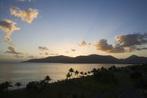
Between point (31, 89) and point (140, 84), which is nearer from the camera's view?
point (140, 84)

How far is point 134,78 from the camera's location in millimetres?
36656

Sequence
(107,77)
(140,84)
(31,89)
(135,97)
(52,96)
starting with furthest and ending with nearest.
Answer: (107,77), (31,89), (140,84), (52,96), (135,97)

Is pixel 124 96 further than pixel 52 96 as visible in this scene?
No

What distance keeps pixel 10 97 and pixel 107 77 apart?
14658mm

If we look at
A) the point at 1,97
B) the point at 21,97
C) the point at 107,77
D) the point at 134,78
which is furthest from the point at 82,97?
the point at 134,78

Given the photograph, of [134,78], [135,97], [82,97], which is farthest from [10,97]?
[134,78]

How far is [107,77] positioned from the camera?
34688 millimetres

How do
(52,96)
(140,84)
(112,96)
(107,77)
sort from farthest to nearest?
1. (107,77)
2. (140,84)
3. (52,96)
4. (112,96)

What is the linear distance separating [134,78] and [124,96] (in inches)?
648

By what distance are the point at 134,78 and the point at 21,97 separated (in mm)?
18450

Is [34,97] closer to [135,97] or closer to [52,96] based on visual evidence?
[52,96]

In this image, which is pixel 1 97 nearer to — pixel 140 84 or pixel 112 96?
pixel 112 96

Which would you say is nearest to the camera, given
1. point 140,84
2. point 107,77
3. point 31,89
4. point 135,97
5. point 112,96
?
point 135,97

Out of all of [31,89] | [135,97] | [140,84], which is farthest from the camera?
[31,89]
